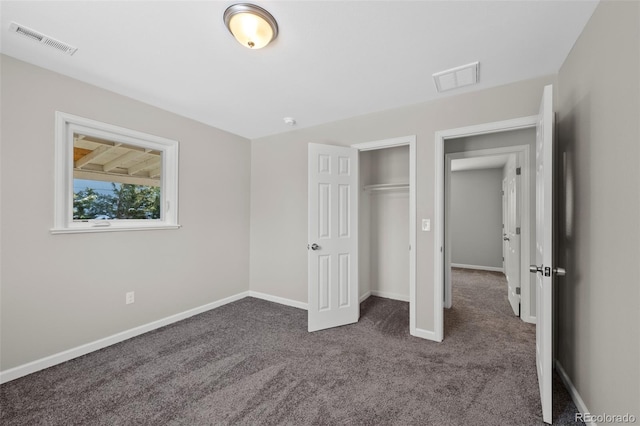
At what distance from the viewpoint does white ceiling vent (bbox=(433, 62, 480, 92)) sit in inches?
84.2

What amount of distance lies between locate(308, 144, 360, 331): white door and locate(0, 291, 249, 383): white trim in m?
1.57

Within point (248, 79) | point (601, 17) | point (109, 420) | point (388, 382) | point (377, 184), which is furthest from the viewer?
point (377, 184)

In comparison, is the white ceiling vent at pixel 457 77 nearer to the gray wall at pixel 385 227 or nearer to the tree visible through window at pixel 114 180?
the gray wall at pixel 385 227

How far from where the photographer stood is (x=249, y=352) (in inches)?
96.7

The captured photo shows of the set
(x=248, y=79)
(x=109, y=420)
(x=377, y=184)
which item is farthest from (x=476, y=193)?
(x=109, y=420)

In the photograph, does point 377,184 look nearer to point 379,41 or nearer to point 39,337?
point 379,41

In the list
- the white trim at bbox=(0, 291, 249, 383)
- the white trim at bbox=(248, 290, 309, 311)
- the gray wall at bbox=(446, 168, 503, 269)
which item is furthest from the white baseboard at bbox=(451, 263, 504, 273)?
the white trim at bbox=(0, 291, 249, 383)

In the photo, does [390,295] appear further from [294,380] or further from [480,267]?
[480,267]

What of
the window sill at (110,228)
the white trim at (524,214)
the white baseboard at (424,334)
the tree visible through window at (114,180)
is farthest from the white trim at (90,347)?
the white trim at (524,214)

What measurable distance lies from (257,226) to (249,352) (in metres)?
1.98

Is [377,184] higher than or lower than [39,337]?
higher

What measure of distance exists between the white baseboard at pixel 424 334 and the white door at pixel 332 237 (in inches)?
26.6

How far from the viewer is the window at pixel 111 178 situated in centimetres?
235

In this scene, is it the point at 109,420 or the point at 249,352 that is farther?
the point at 249,352
